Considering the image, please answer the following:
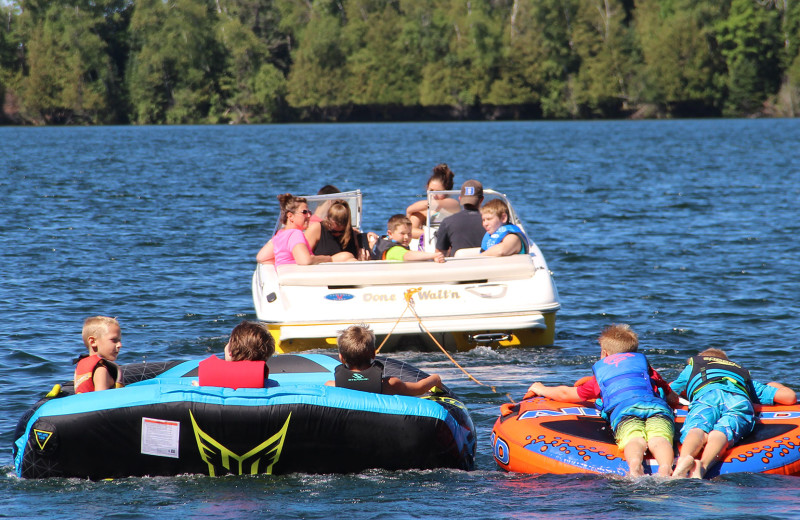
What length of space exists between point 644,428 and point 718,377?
2.43 feet

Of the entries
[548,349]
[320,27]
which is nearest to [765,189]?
[548,349]

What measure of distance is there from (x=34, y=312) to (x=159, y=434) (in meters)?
6.96

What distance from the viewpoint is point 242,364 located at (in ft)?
20.2

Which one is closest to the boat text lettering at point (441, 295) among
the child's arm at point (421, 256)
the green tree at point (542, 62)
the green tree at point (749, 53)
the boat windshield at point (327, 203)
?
the child's arm at point (421, 256)

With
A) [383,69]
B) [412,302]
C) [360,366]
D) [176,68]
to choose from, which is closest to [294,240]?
[412,302]

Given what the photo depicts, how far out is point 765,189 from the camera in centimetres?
2892

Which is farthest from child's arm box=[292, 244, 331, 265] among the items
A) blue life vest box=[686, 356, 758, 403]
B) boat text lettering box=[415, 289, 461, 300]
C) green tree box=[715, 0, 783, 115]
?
green tree box=[715, 0, 783, 115]

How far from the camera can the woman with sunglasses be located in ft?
33.3

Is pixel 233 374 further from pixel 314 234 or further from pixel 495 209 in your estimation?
pixel 495 209

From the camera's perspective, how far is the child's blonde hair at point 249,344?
6.18m

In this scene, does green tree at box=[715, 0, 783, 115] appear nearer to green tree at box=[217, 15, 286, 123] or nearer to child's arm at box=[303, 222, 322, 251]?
green tree at box=[217, 15, 286, 123]

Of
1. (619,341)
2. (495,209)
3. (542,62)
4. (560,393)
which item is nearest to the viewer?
(619,341)

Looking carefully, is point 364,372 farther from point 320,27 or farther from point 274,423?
point 320,27

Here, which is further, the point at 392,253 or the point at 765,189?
the point at 765,189
